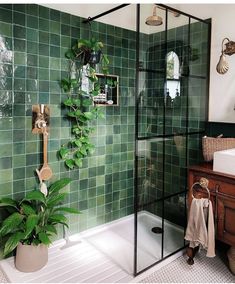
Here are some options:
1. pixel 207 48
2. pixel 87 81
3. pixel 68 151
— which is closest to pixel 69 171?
pixel 68 151

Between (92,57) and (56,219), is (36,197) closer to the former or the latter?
(56,219)

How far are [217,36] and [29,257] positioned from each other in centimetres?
251

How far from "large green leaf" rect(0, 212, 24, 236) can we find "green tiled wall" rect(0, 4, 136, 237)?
0.93 feet

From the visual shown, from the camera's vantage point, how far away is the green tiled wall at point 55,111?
220 cm

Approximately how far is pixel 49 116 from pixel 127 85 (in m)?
1.01

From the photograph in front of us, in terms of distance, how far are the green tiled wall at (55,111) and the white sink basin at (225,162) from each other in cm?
119

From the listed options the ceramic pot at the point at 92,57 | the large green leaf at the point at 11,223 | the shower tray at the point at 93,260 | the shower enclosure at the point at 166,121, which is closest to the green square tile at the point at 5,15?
the ceramic pot at the point at 92,57

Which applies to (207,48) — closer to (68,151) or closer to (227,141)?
(227,141)

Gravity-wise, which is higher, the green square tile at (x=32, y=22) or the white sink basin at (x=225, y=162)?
the green square tile at (x=32, y=22)

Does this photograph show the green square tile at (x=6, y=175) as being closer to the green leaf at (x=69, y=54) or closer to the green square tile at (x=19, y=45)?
the green square tile at (x=19, y=45)

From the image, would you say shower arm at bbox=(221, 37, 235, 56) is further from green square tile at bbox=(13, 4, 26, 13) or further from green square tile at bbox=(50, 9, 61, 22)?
green square tile at bbox=(13, 4, 26, 13)

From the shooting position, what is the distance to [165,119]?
2.30 meters

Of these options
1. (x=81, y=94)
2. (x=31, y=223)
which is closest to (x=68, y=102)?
(x=81, y=94)

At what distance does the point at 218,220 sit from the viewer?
2.10m
